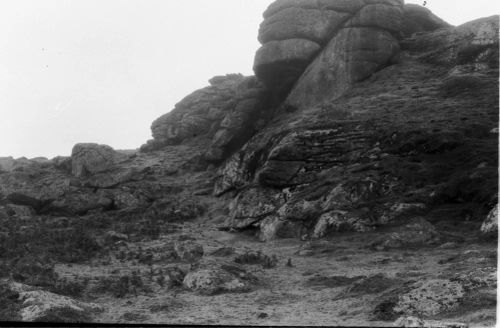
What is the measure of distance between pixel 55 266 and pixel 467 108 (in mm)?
33328

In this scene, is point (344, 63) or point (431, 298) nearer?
point (431, 298)

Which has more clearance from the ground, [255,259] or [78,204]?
[78,204]

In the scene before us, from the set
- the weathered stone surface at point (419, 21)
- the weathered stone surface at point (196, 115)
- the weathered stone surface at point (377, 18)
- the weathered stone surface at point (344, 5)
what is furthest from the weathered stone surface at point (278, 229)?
the weathered stone surface at point (419, 21)

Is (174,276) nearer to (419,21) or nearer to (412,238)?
(412,238)

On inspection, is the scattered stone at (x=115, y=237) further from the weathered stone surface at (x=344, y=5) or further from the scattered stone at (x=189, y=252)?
the weathered stone surface at (x=344, y=5)

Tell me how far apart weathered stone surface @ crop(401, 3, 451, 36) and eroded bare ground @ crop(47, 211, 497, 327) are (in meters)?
40.5

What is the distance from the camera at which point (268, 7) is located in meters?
58.6

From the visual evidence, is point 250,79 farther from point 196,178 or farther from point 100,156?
point 100,156

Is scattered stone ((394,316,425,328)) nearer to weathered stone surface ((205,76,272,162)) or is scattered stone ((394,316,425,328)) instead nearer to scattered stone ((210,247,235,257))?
scattered stone ((210,247,235,257))

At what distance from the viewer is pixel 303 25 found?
53531 mm

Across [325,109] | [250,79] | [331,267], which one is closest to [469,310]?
[331,267]

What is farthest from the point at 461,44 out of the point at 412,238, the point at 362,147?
the point at 412,238

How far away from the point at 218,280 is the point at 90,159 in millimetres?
43970

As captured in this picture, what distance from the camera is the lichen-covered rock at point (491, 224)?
65.9 ft
